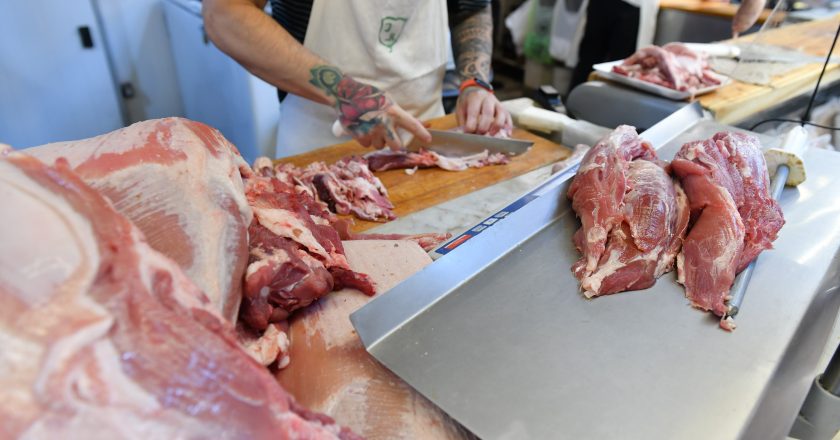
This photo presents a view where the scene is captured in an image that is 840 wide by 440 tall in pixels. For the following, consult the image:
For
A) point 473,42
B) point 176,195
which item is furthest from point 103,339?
point 473,42

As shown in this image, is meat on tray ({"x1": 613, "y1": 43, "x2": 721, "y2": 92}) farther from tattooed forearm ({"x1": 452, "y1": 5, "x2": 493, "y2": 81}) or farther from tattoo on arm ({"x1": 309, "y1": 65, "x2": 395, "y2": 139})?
tattoo on arm ({"x1": 309, "y1": 65, "x2": 395, "y2": 139})

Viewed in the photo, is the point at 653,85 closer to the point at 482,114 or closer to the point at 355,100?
the point at 482,114

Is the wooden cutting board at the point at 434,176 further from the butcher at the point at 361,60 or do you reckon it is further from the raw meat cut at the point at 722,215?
the raw meat cut at the point at 722,215

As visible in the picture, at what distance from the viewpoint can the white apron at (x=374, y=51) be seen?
2850mm

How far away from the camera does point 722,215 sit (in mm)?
1687

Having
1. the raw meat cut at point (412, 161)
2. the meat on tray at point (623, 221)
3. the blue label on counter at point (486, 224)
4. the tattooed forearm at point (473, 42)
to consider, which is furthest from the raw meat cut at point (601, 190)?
the tattooed forearm at point (473, 42)

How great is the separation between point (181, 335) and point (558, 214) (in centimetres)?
142

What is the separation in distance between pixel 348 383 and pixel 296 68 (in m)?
1.68

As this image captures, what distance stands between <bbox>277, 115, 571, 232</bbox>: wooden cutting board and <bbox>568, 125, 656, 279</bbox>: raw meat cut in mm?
688

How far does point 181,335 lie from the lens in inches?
34.4

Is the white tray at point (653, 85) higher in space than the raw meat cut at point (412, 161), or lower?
higher

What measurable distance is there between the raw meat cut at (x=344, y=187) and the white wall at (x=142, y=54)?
385 centimetres

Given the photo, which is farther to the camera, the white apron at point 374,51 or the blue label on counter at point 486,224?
the white apron at point 374,51

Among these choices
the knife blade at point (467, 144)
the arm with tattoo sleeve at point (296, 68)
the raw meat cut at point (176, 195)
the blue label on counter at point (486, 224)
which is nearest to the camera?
the raw meat cut at point (176, 195)
